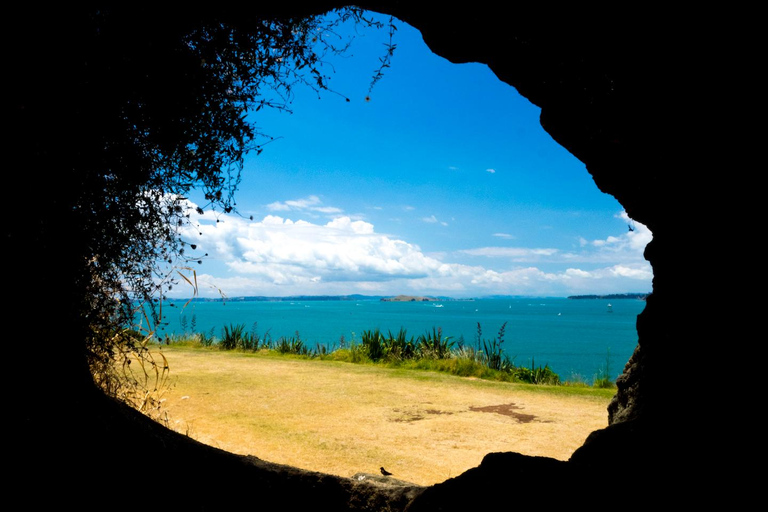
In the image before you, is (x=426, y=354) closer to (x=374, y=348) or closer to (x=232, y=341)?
(x=374, y=348)

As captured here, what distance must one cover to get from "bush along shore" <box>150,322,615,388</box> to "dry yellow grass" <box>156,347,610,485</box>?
1556 millimetres

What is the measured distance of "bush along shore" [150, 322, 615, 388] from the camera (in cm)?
1237

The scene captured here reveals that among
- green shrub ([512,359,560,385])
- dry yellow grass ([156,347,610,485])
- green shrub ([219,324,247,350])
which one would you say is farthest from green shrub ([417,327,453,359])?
green shrub ([219,324,247,350])

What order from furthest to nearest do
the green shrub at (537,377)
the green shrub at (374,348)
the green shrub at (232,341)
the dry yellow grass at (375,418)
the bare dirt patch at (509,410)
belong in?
the green shrub at (232,341)
the green shrub at (374,348)
the green shrub at (537,377)
the bare dirt patch at (509,410)
the dry yellow grass at (375,418)

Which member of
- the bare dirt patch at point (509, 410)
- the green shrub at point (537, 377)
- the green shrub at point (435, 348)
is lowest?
the green shrub at point (537, 377)

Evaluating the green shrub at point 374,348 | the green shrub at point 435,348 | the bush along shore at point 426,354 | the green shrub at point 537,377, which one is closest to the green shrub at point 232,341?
the bush along shore at point 426,354

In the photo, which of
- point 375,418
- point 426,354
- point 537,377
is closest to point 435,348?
point 426,354

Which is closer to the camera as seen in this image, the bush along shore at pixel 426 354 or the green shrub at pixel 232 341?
the bush along shore at pixel 426 354

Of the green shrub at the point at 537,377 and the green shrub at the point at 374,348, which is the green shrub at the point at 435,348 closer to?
the green shrub at the point at 374,348

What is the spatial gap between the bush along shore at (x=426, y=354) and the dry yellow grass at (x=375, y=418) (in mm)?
1556

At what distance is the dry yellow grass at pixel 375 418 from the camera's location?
5672 mm

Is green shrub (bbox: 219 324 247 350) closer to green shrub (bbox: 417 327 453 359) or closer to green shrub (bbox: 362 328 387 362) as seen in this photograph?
green shrub (bbox: 362 328 387 362)

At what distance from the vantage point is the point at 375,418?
24.3ft


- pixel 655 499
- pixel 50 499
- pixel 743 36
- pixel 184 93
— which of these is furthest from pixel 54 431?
pixel 743 36
